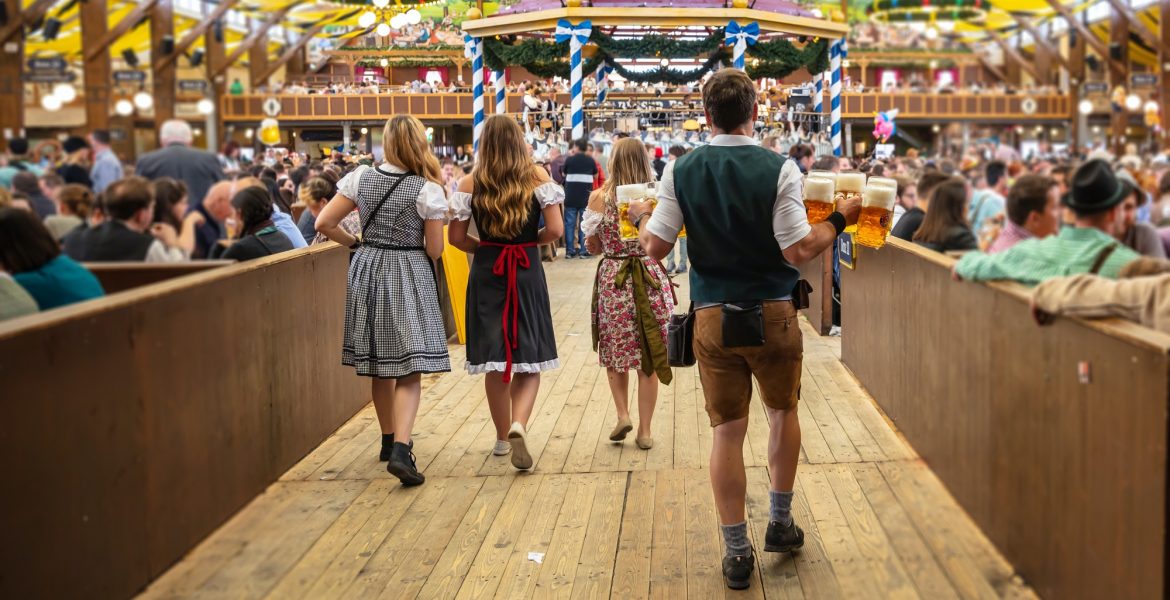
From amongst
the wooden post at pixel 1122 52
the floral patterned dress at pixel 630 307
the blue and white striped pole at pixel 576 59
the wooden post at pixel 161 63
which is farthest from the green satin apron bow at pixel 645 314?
the wooden post at pixel 1122 52

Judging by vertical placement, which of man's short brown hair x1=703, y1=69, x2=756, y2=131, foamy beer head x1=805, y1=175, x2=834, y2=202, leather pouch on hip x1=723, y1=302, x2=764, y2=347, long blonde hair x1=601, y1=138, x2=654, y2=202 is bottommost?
leather pouch on hip x1=723, y1=302, x2=764, y2=347

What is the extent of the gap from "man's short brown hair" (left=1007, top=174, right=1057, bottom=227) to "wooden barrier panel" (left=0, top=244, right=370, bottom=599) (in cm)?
256

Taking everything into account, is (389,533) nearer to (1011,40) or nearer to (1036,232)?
(1036,232)

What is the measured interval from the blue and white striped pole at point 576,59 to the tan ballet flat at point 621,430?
819 cm

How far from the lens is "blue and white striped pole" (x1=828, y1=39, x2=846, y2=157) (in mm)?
14258

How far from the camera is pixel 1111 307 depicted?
2.64m

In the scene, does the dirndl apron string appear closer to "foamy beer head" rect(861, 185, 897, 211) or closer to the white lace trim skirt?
the white lace trim skirt

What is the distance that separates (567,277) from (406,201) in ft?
24.0

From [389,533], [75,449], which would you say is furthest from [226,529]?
[75,449]

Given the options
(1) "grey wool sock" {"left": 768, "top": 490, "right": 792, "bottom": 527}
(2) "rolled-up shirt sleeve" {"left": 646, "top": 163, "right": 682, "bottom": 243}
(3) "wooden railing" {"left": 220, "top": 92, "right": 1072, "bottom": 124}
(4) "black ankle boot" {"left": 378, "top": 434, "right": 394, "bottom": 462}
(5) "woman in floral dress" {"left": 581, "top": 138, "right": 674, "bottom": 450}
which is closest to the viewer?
(2) "rolled-up shirt sleeve" {"left": 646, "top": 163, "right": 682, "bottom": 243}

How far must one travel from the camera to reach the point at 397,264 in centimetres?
455

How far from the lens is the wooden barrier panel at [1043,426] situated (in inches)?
95.0

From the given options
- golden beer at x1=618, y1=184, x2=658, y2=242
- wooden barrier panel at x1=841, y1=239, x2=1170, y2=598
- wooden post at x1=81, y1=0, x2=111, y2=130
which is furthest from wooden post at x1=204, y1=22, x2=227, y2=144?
golden beer at x1=618, y1=184, x2=658, y2=242

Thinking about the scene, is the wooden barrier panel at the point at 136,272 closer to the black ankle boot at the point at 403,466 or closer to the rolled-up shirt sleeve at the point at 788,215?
the black ankle boot at the point at 403,466
